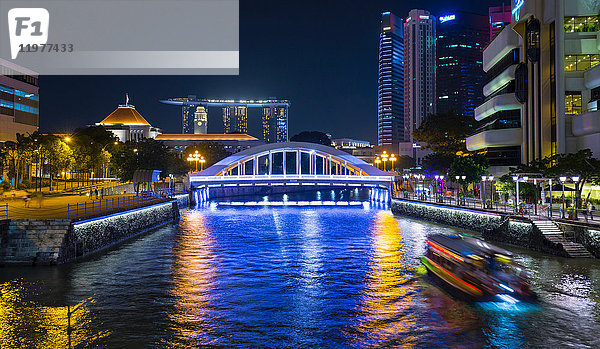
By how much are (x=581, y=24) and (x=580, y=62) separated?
436cm

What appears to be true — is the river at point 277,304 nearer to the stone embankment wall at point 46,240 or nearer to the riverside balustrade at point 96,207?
the stone embankment wall at point 46,240

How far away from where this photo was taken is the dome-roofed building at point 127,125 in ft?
595

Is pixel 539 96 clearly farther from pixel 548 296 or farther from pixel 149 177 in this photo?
pixel 149 177

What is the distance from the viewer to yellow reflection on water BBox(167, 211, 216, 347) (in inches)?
703

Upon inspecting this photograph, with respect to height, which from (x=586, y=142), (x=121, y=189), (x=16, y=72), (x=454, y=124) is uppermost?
(x=16, y=72)

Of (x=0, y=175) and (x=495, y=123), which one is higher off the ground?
(x=495, y=123)

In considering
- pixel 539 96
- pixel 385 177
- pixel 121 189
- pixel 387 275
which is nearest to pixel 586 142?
pixel 539 96

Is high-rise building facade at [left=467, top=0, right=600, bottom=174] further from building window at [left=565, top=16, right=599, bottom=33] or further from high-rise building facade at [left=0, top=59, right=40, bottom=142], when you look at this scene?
high-rise building facade at [left=0, top=59, right=40, bottom=142]

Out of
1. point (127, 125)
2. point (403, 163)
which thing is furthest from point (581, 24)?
point (127, 125)

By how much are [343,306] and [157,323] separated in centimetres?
767

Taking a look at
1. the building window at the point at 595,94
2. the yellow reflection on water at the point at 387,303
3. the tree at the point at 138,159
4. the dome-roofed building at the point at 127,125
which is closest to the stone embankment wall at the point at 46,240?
the yellow reflection on water at the point at 387,303

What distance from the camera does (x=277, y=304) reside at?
21.9m

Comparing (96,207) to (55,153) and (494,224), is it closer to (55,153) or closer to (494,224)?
(494,224)

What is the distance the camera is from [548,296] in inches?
882
